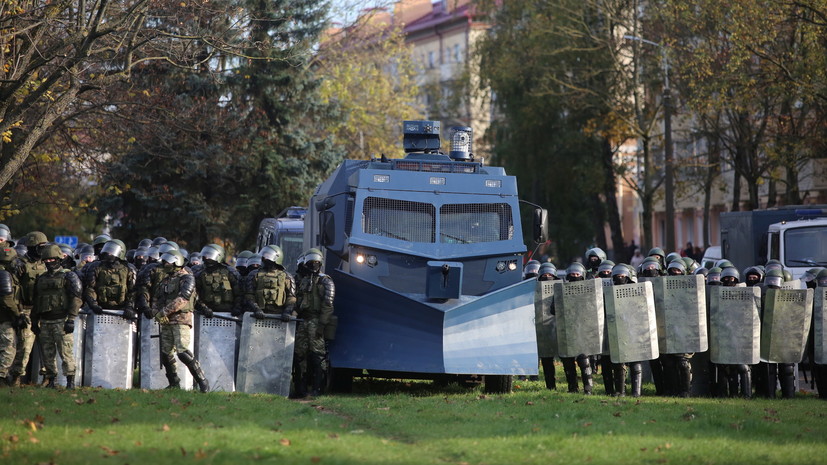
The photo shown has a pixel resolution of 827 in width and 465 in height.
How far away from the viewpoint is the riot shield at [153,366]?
1536cm

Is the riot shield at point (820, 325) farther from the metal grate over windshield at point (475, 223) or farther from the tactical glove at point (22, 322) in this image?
the tactical glove at point (22, 322)

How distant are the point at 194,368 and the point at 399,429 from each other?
11.9ft

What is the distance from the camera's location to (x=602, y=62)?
38.8 m

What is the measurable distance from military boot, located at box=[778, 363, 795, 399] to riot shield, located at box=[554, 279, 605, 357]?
2.55 metres

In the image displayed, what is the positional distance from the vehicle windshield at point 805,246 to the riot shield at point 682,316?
9.25m

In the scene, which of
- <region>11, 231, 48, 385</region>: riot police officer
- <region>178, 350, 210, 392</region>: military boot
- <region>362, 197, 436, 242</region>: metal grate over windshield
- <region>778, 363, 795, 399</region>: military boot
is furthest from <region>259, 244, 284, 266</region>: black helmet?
<region>778, 363, 795, 399</region>: military boot

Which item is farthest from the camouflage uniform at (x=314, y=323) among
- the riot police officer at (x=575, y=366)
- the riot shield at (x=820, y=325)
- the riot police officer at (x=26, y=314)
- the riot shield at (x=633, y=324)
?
the riot shield at (x=820, y=325)

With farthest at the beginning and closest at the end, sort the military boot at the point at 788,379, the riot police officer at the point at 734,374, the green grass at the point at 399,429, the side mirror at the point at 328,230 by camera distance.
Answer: the side mirror at the point at 328,230 → the military boot at the point at 788,379 → the riot police officer at the point at 734,374 → the green grass at the point at 399,429

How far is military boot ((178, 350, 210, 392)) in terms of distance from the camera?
48.9 feet

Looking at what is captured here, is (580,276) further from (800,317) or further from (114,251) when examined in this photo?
(114,251)

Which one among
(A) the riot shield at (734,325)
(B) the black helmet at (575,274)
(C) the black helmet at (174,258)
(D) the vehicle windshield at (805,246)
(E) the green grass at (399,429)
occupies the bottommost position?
(E) the green grass at (399,429)

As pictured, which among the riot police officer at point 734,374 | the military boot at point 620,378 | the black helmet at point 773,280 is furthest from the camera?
the black helmet at point 773,280

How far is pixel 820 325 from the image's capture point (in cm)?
1638

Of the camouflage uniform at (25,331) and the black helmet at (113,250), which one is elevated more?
the black helmet at (113,250)
